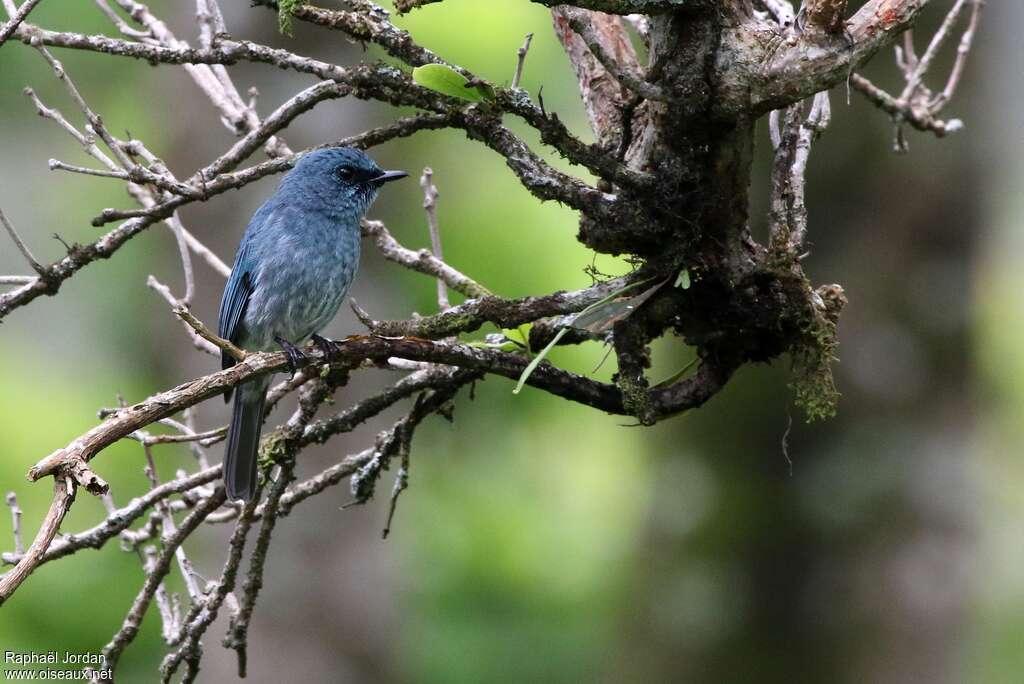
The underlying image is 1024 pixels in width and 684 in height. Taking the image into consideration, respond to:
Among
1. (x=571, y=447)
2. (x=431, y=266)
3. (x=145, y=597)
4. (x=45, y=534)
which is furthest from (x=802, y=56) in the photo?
(x=571, y=447)

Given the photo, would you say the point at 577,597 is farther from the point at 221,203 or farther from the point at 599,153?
the point at 599,153

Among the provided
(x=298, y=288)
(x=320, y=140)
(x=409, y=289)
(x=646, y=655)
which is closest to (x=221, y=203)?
(x=320, y=140)

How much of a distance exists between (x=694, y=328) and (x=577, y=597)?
14.0ft

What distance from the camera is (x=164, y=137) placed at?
24.2 ft

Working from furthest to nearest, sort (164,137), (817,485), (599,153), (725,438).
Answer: (164,137)
(725,438)
(817,485)
(599,153)

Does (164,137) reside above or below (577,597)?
above

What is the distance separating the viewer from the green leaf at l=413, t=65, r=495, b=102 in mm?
2557

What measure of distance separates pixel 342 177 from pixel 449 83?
1.96 metres

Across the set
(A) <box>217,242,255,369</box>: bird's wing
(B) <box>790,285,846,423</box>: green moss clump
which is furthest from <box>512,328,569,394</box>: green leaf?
(A) <box>217,242,255,369</box>: bird's wing

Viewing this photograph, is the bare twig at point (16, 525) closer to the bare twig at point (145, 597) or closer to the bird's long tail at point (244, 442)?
the bare twig at point (145, 597)

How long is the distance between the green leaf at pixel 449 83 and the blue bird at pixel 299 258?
161 cm

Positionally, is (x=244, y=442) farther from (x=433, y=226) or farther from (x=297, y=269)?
(x=433, y=226)

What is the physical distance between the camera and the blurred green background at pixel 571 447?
4637 mm

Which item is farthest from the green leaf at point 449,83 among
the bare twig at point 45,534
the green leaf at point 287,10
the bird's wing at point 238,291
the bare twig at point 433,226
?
the bird's wing at point 238,291
